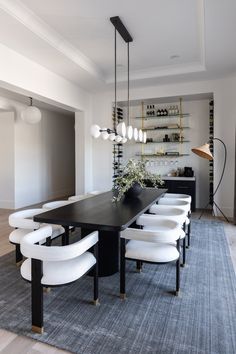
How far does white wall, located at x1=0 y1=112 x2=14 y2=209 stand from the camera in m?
6.54

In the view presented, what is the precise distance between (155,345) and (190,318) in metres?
0.45

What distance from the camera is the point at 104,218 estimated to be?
7.84 ft

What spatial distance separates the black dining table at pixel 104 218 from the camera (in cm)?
223

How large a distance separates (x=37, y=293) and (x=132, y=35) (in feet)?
11.5

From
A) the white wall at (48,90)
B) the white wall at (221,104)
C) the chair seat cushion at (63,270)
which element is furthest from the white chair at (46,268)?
the white wall at (221,104)

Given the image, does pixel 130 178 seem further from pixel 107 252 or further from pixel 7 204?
pixel 7 204

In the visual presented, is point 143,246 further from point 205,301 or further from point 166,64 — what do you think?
point 166,64

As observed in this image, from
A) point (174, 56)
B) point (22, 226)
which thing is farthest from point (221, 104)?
point (22, 226)

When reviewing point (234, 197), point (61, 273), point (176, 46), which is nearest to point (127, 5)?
point (176, 46)

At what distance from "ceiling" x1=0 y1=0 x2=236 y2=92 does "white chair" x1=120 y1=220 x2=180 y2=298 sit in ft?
8.07

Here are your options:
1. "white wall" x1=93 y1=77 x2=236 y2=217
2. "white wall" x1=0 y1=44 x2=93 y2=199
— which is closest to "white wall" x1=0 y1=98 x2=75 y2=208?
"white wall" x1=0 y1=44 x2=93 y2=199

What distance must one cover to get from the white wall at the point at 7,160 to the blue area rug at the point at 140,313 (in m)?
3.86

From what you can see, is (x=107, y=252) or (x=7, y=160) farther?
(x=7, y=160)

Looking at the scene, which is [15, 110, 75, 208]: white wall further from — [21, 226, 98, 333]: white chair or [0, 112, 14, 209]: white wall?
[21, 226, 98, 333]: white chair
